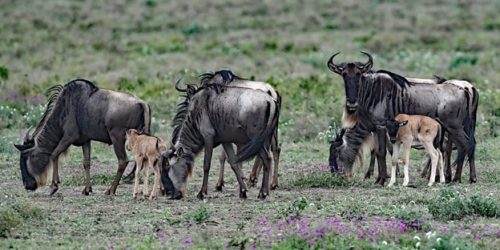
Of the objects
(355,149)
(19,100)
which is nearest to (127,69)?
(19,100)

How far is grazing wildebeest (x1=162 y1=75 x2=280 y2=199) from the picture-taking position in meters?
11.6

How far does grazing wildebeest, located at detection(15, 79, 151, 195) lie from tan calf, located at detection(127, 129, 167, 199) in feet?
0.97

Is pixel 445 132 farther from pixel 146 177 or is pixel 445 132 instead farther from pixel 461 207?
pixel 146 177

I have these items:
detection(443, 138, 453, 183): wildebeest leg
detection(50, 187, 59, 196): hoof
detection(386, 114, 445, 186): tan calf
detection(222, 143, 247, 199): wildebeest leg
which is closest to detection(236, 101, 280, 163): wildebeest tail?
detection(222, 143, 247, 199): wildebeest leg

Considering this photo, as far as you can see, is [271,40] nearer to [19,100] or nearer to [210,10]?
[210,10]

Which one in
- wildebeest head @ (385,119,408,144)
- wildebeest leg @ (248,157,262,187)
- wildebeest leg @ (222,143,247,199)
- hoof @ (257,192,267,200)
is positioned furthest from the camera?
wildebeest leg @ (248,157,262,187)

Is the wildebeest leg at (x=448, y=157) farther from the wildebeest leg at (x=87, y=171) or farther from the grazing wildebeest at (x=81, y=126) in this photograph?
the wildebeest leg at (x=87, y=171)

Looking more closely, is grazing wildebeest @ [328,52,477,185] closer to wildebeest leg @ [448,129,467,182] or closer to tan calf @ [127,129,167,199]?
wildebeest leg @ [448,129,467,182]

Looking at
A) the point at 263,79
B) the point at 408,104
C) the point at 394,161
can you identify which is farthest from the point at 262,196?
the point at 263,79

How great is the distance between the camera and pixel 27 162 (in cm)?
1262

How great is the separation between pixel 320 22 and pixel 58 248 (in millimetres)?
30138

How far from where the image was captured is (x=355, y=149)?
13.6 m

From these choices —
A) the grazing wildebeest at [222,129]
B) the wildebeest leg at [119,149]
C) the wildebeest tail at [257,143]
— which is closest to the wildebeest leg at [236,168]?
the grazing wildebeest at [222,129]

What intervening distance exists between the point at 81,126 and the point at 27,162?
88 cm
